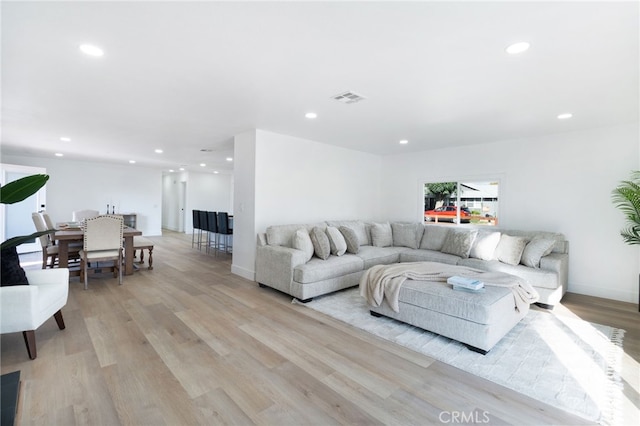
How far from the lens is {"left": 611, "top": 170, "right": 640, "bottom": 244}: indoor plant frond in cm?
356

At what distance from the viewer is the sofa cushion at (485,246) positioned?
426cm

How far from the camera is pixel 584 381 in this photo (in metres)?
2.10

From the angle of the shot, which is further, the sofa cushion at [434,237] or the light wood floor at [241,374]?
the sofa cushion at [434,237]

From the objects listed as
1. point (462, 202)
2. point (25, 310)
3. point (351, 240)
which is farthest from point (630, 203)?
point (25, 310)

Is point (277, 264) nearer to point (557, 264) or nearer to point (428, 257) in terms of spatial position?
point (428, 257)

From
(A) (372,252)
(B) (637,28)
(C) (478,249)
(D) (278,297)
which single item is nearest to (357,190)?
(A) (372,252)

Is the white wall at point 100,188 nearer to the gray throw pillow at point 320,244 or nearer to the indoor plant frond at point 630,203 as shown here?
the gray throw pillow at point 320,244

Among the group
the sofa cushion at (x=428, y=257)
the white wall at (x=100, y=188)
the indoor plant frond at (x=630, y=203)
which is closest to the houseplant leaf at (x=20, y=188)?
the sofa cushion at (x=428, y=257)

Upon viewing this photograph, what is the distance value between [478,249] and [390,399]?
126 inches

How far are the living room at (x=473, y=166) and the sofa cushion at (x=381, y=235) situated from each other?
32.0 inches

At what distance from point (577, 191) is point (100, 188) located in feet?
37.6

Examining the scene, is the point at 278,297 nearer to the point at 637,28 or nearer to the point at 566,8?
the point at 566,8

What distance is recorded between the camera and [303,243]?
13.3ft

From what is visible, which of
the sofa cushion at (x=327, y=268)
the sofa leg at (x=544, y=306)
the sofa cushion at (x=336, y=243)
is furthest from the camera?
the sofa cushion at (x=336, y=243)
